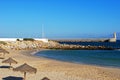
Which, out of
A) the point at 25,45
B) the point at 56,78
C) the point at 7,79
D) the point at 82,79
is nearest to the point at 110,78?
the point at 82,79

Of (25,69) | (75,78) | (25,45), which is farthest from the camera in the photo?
(25,45)

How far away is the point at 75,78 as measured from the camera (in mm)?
19672

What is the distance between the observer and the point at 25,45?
71.2 m

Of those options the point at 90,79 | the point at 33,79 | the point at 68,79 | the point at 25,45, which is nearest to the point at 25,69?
the point at 33,79

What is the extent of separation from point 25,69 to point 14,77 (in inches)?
109

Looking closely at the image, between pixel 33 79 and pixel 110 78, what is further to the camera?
pixel 110 78

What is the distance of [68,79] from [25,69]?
140 inches

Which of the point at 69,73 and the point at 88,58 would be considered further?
the point at 88,58

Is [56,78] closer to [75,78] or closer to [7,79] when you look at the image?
[75,78]

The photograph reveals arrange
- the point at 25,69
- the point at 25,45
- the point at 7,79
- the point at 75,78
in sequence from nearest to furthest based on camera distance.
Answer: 1. the point at 25,69
2. the point at 7,79
3. the point at 75,78
4. the point at 25,45

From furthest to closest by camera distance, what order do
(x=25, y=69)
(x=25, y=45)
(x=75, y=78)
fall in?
(x=25, y=45)
(x=75, y=78)
(x=25, y=69)

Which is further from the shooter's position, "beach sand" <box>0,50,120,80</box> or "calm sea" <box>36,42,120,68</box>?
"calm sea" <box>36,42,120,68</box>

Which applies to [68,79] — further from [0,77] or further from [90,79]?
[0,77]

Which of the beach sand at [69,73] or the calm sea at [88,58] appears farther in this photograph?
the calm sea at [88,58]
